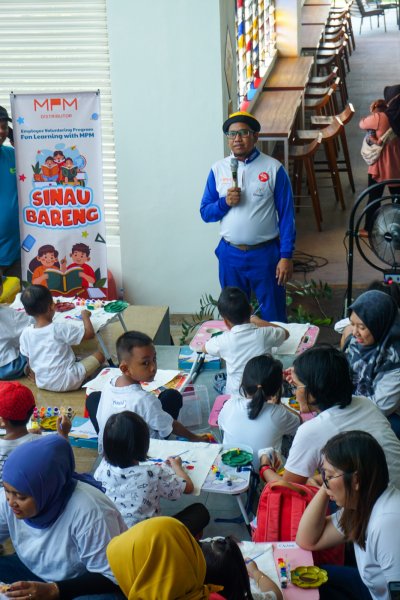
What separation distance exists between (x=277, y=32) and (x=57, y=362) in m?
7.38

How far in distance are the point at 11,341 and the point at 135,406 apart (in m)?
1.84

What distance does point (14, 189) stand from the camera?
6750 millimetres

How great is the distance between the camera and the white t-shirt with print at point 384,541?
9.12 feet

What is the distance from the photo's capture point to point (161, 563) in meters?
2.45

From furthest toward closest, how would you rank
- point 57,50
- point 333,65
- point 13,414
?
1. point 333,65
2. point 57,50
3. point 13,414

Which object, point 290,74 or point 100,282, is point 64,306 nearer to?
point 100,282

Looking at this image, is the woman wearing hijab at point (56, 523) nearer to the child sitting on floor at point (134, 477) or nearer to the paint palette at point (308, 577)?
the child sitting on floor at point (134, 477)

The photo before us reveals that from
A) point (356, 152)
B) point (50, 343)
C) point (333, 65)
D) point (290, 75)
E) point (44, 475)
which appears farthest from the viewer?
point (333, 65)

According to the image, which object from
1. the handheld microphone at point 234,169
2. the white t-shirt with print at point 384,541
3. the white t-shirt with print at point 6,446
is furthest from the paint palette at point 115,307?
the white t-shirt with print at point 384,541

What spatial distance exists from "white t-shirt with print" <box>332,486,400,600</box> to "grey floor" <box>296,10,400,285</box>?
4834 mm

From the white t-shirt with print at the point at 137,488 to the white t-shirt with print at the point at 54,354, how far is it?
1.89 metres

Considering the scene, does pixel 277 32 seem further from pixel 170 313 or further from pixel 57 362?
pixel 57 362

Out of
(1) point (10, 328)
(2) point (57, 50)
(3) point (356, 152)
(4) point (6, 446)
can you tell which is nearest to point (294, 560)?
(4) point (6, 446)

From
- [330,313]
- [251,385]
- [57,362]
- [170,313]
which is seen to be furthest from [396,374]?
[170,313]
